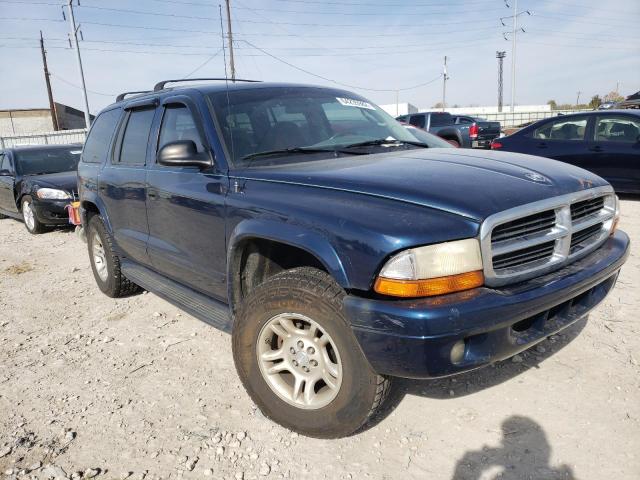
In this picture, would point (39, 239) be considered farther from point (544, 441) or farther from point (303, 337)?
point (544, 441)

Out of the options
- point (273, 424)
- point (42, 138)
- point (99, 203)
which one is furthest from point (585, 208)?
point (42, 138)

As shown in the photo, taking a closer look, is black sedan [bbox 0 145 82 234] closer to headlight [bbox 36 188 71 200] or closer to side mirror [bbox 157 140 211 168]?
headlight [bbox 36 188 71 200]

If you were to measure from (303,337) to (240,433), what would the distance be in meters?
0.64

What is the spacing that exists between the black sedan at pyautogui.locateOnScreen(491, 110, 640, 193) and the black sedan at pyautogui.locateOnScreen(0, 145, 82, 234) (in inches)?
310

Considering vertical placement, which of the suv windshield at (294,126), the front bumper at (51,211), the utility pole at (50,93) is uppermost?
the utility pole at (50,93)

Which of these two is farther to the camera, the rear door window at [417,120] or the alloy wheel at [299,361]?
the rear door window at [417,120]

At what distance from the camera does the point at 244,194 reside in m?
2.66

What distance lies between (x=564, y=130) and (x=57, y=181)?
853cm

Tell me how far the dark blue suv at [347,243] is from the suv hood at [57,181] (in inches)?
210

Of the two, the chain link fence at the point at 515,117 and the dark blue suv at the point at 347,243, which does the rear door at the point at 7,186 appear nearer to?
the dark blue suv at the point at 347,243

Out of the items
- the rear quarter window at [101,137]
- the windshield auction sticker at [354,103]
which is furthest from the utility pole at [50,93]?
the windshield auction sticker at [354,103]

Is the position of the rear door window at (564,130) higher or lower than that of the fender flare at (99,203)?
higher

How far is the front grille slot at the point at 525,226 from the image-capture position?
212cm

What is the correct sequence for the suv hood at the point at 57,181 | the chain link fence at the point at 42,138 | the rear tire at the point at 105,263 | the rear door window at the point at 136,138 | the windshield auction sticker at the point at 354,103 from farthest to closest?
the chain link fence at the point at 42,138 < the suv hood at the point at 57,181 < the rear tire at the point at 105,263 < the rear door window at the point at 136,138 < the windshield auction sticker at the point at 354,103
